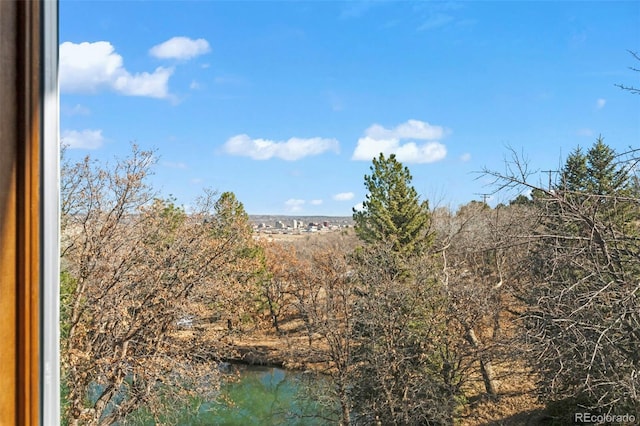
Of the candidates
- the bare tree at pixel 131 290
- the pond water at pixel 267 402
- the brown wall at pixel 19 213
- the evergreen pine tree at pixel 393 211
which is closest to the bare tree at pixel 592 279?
the brown wall at pixel 19 213

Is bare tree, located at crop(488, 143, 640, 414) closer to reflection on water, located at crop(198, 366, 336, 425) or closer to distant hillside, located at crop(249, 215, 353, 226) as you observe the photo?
distant hillside, located at crop(249, 215, 353, 226)

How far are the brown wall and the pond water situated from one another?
3.05m

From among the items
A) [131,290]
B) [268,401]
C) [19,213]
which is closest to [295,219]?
[131,290]

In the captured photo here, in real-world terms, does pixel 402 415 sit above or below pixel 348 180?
below

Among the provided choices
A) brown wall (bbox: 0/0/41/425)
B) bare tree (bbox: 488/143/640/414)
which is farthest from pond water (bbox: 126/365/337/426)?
brown wall (bbox: 0/0/41/425)

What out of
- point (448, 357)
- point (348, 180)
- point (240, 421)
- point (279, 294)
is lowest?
point (240, 421)

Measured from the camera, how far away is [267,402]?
4.29m

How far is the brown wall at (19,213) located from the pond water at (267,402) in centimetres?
305

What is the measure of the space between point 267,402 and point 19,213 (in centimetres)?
415

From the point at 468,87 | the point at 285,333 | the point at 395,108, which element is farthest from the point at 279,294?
the point at 468,87

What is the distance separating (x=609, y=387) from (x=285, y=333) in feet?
11.7

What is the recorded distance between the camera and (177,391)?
312cm

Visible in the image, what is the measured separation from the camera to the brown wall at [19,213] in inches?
18.2

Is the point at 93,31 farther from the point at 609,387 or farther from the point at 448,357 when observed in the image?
the point at 448,357
